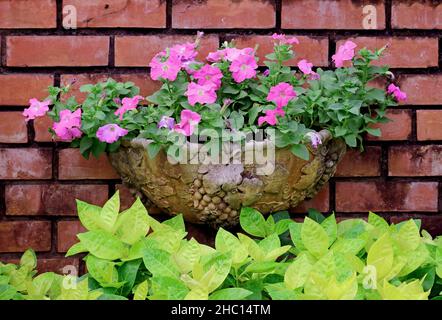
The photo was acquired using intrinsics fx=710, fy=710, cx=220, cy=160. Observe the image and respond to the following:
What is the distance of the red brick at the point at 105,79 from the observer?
1860mm

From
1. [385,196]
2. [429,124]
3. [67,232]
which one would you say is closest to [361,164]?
[385,196]

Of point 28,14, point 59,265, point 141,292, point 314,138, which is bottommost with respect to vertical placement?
point 59,265

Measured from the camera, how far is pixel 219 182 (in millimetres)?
1612

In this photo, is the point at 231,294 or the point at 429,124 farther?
the point at 429,124

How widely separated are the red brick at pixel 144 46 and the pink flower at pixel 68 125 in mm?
255

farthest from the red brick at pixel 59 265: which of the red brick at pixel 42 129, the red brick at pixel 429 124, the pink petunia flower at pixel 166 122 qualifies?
the red brick at pixel 429 124

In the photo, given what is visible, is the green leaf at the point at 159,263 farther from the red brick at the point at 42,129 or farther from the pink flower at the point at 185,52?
the red brick at the point at 42,129

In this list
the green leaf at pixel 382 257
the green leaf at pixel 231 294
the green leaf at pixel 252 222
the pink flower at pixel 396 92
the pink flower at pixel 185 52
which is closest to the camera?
the green leaf at pixel 231 294

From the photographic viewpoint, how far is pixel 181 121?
160cm

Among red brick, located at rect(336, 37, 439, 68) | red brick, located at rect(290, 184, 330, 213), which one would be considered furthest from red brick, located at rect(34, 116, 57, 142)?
red brick, located at rect(336, 37, 439, 68)

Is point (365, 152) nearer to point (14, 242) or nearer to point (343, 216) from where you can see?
point (343, 216)

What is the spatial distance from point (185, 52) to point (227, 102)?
17 centimetres

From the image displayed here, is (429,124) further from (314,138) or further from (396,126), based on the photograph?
(314,138)
